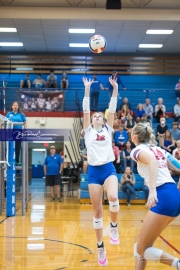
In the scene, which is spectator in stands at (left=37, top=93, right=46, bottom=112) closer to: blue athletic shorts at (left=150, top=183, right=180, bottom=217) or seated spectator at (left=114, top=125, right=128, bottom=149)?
seated spectator at (left=114, top=125, right=128, bottom=149)

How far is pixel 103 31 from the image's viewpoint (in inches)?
796

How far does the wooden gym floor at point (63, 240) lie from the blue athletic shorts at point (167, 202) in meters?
2.07

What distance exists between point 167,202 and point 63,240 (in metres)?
4.33

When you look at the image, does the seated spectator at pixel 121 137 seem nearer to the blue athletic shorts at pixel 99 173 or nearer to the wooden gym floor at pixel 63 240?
the wooden gym floor at pixel 63 240

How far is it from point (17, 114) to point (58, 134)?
7902mm

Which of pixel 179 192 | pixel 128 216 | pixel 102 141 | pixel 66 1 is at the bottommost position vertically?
pixel 128 216

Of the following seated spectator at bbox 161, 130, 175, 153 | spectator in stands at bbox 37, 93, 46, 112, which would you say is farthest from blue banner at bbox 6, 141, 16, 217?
seated spectator at bbox 161, 130, 175, 153

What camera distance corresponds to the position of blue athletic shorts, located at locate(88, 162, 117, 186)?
6.00 meters

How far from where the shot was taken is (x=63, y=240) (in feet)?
26.0

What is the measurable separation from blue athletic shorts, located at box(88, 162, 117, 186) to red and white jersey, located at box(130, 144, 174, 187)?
66.8 inches

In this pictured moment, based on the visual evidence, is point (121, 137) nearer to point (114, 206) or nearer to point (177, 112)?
point (177, 112)

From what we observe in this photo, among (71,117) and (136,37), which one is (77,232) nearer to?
(71,117)

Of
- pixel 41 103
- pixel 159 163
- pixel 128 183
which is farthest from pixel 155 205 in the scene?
pixel 41 103

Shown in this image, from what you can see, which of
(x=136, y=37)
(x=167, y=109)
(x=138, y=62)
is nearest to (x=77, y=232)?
(x=167, y=109)
